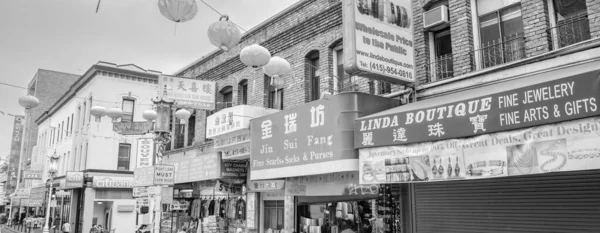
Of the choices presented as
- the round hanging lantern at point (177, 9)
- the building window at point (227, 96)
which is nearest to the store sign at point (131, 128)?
the building window at point (227, 96)

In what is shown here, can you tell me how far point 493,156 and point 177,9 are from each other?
6.04 meters

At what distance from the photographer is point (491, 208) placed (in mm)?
8820

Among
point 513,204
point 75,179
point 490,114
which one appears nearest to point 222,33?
point 490,114

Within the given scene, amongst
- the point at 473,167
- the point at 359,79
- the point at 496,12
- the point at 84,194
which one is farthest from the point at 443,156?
the point at 84,194

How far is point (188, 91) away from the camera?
15.6 metres

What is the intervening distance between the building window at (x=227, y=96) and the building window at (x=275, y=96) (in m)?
2.48

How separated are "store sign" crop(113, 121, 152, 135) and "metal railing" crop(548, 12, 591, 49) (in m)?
15.0

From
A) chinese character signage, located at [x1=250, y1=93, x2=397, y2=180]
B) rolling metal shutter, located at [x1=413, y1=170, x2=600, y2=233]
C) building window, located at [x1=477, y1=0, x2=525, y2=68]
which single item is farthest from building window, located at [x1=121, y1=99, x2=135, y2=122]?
building window, located at [x1=477, y1=0, x2=525, y2=68]

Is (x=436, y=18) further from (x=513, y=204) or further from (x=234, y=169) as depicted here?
(x=234, y=169)

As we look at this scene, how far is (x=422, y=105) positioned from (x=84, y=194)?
29.3 m

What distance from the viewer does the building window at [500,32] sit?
909 centimetres

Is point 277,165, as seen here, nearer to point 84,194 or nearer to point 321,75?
point 321,75

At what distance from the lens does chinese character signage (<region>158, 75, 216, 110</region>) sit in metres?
15.0

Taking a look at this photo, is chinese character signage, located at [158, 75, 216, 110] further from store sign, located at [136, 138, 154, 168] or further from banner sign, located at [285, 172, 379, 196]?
store sign, located at [136, 138, 154, 168]
